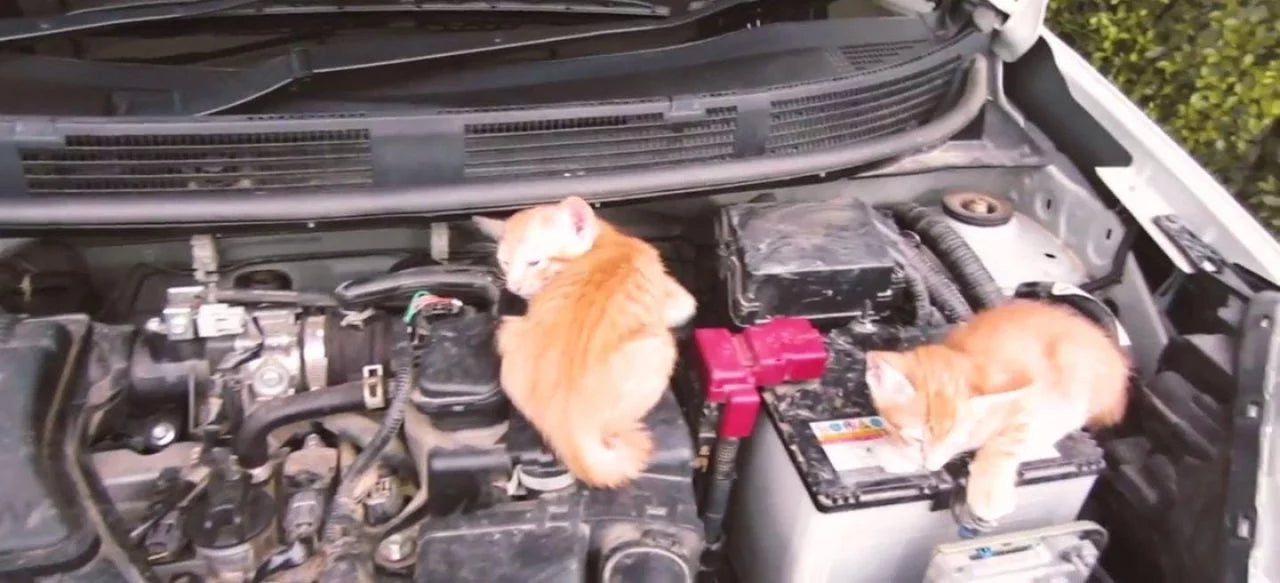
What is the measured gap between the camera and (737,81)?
1352 millimetres

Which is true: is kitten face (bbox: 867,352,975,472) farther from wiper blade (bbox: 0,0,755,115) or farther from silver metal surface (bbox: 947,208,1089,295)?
wiper blade (bbox: 0,0,755,115)

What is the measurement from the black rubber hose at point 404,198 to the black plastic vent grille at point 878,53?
13 cm

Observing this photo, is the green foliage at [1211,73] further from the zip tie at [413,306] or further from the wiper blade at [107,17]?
the wiper blade at [107,17]

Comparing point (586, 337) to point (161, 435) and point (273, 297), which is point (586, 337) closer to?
point (273, 297)

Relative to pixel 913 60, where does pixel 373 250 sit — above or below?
below

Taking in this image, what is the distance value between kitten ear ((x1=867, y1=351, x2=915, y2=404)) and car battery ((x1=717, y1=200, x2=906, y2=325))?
0.15m

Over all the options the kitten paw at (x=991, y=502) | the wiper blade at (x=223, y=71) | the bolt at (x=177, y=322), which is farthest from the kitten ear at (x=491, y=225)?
the kitten paw at (x=991, y=502)

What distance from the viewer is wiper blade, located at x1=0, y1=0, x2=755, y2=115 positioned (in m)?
1.19

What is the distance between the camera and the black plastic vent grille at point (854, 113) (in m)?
1.27

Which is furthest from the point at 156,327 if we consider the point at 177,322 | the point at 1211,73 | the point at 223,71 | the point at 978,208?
the point at 1211,73

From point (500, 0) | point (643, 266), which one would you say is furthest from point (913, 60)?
point (500, 0)

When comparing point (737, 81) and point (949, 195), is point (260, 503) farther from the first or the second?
point (949, 195)

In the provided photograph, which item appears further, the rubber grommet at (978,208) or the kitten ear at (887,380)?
the rubber grommet at (978,208)

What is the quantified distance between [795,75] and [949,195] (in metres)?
0.37
